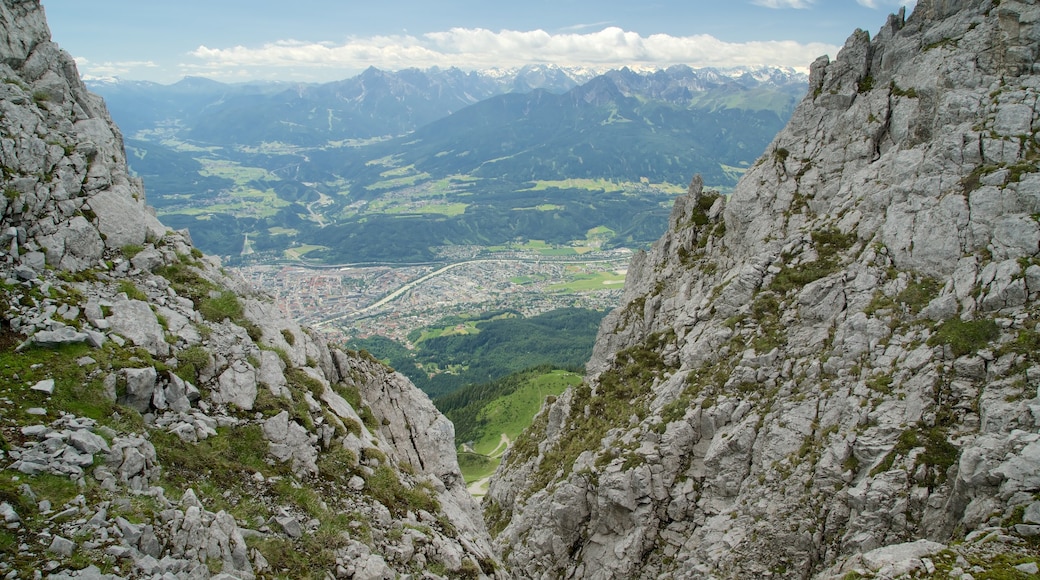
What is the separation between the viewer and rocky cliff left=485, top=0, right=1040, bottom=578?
2195cm

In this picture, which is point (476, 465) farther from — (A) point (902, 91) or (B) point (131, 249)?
(A) point (902, 91)

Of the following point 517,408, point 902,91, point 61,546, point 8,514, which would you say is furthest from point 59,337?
point 517,408

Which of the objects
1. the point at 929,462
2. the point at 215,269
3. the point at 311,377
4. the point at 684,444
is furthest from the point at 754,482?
the point at 215,269

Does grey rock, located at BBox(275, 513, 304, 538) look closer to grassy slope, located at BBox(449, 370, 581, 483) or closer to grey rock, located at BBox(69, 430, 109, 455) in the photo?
grey rock, located at BBox(69, 430, 109, 455)

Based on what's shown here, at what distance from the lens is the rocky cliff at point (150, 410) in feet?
49.8

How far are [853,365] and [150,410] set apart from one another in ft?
101

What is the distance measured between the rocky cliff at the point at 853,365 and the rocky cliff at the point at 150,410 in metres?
11.0

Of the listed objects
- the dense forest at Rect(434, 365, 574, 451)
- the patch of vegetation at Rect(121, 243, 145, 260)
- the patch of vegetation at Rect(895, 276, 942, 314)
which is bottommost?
the dense forest at Rect(434, 365, 574, 451)

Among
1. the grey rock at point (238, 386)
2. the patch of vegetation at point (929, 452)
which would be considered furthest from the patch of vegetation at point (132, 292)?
the patch of vegetation at point (929, 452)

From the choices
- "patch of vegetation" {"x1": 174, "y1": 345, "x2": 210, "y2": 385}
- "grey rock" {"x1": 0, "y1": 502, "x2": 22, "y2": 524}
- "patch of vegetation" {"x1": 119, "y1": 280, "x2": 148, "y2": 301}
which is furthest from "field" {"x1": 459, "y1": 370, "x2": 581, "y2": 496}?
"grey rock" {"x1": 0, "y1": 502, "x2": 22, "y2": 524}

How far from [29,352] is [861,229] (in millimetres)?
40281

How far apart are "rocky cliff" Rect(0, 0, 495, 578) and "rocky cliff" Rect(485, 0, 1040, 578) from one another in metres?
11.0

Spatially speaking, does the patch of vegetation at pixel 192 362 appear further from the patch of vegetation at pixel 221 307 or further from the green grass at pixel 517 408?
the green grass at pixel 517 408

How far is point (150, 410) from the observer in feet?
65.2
